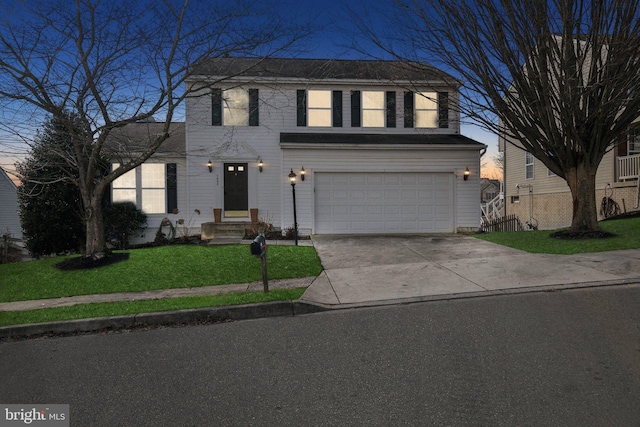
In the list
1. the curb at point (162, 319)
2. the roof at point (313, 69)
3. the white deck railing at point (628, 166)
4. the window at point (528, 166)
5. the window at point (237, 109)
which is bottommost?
the curb at point (162, 319)

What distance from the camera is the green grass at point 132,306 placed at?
5.83 m

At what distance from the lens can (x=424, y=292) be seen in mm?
6395

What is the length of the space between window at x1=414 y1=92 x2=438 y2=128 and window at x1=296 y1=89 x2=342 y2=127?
3.00 metres

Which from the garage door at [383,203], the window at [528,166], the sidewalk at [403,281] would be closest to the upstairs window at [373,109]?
the garage door at [383,203]

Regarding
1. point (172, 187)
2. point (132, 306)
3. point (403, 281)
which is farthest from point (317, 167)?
point (132, 306)

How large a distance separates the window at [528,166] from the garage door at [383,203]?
9.46 meters

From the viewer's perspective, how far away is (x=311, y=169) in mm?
14039

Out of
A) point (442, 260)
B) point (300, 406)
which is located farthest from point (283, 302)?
point (442, 260)

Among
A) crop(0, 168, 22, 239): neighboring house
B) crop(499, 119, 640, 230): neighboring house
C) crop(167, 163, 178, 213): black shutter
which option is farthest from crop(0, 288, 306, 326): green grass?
crop(0, 168, 22, 239): neighboring house

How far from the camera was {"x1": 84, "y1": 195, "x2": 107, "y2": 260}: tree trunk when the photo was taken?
9.49 metres

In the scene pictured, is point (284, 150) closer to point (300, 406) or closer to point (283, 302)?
point (283, 302)

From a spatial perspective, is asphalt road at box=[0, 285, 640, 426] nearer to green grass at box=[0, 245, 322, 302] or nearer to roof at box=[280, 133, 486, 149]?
green grass at box=[0, 245, 322, 302]

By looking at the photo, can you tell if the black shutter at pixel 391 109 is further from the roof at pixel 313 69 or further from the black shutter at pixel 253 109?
the black shutter at pixel 253 109

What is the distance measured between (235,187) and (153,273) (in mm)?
6384
